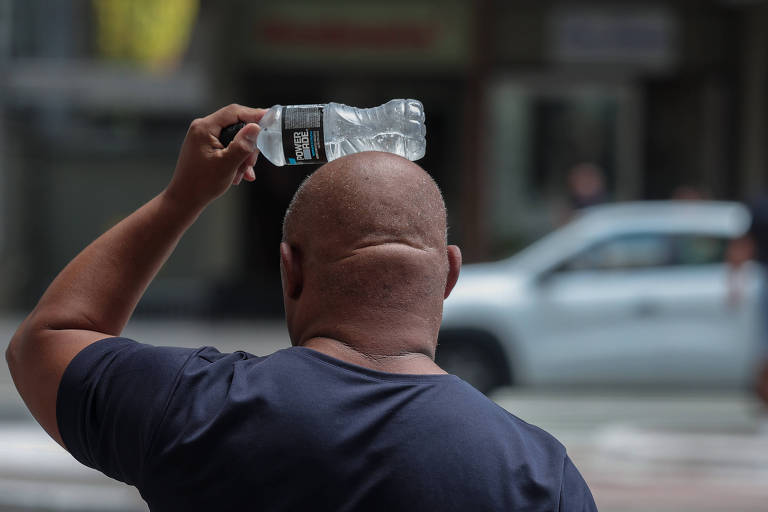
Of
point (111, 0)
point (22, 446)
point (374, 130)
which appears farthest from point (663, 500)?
point (111, 0)

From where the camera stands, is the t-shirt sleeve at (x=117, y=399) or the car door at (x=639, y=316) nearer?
the t-shirt sleeve at (x=117, y=399)

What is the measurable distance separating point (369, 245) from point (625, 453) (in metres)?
6.90

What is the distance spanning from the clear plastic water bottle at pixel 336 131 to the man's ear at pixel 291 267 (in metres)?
0.23

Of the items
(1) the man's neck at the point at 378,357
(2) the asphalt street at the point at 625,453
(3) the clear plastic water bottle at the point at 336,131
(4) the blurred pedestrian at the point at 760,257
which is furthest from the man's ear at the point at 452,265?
(4) the blurred pedestrian at the point at 760,257

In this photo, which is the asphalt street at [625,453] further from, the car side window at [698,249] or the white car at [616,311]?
the car side window at [698,249]

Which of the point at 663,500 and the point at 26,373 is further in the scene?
the point at 663,500

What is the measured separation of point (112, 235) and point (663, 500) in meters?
5.54

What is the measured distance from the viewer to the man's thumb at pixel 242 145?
1.71 metres

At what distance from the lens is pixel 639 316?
375 inches

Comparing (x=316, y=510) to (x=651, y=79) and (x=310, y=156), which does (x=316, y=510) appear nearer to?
(x=310, y=156)

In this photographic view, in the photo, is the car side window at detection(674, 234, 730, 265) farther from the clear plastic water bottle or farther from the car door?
the clear plastic water bottle

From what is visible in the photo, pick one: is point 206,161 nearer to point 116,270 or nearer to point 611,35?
point 116,270

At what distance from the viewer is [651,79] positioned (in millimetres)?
18047

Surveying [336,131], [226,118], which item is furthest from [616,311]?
[226,118]
